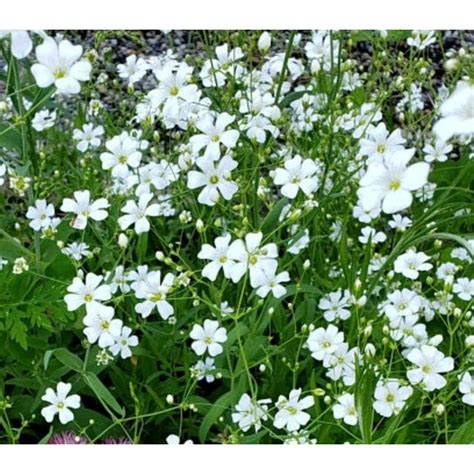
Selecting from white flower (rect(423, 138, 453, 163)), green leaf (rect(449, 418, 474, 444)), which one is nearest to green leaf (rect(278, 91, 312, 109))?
white flower (rect(423, 138, 453, 163))

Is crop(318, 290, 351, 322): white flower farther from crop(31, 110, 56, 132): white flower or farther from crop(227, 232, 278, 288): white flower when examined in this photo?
crop(31, 110, 56, 132): white flower

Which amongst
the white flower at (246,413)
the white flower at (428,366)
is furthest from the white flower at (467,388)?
the white flower at (246,413)

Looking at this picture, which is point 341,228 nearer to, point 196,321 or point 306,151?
point 306,151

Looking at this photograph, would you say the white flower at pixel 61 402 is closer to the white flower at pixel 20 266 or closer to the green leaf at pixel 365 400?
the white flower at pixel 20 266

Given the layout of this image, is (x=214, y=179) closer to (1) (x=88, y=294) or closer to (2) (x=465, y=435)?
(1) (x=88, y=294)

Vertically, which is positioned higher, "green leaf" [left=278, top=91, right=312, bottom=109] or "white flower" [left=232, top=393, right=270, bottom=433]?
"green leaf" [left=278, top=91, right=312, bottom=109]

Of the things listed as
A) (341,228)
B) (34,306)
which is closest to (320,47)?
(341,228)
